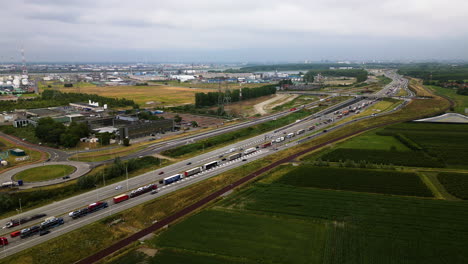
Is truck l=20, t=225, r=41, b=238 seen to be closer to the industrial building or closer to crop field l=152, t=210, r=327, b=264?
crop field l=152, t=210, r=327, b=264

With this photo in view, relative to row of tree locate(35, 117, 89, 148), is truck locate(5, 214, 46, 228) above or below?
below

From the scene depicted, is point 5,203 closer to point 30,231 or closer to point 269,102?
point 30,231

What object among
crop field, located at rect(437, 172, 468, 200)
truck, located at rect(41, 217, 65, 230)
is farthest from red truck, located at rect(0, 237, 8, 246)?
crop field, located at rect(437, 172, 468, 200)

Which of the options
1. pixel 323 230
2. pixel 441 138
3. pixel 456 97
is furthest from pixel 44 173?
pixel 456 97

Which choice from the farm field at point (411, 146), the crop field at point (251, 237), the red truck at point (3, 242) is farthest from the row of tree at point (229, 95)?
the red truck at point (3, 242)

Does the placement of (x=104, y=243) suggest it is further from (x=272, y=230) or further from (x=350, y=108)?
(x=350, y=108)

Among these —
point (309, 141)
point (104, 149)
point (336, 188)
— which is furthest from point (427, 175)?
point (104, 149)
